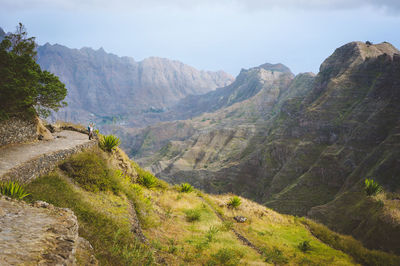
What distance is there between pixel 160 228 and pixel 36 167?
5.07 meters

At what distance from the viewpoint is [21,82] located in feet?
32.3

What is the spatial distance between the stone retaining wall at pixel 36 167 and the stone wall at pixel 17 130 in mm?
→ 2710

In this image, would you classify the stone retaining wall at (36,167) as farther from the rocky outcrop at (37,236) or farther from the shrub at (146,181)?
the shrub at (146,181)

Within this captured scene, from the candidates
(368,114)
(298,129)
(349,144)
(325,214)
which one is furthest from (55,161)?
(298,129)

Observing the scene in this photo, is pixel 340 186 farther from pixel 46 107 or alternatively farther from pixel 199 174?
pixel 46 107

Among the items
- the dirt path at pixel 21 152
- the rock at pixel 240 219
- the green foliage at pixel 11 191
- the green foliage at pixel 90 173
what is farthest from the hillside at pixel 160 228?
the dirt path at pixel 21 152

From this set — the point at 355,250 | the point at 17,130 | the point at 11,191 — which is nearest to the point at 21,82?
the point at 17,130

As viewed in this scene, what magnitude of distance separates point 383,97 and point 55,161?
234ft

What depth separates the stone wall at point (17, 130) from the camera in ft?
31.5

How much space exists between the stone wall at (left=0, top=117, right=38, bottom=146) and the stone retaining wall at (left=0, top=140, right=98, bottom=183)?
107 inches

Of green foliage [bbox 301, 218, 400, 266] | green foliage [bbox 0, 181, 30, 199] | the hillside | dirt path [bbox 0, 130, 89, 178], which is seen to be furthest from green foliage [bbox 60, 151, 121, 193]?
green foliage [bbox 301, 218, 400, 266]

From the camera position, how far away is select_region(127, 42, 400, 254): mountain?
28.1 metres

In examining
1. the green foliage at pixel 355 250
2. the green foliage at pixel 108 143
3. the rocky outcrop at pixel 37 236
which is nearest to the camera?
the rocky outcrop at pixel 37 236

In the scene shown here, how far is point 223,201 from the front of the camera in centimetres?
1725
